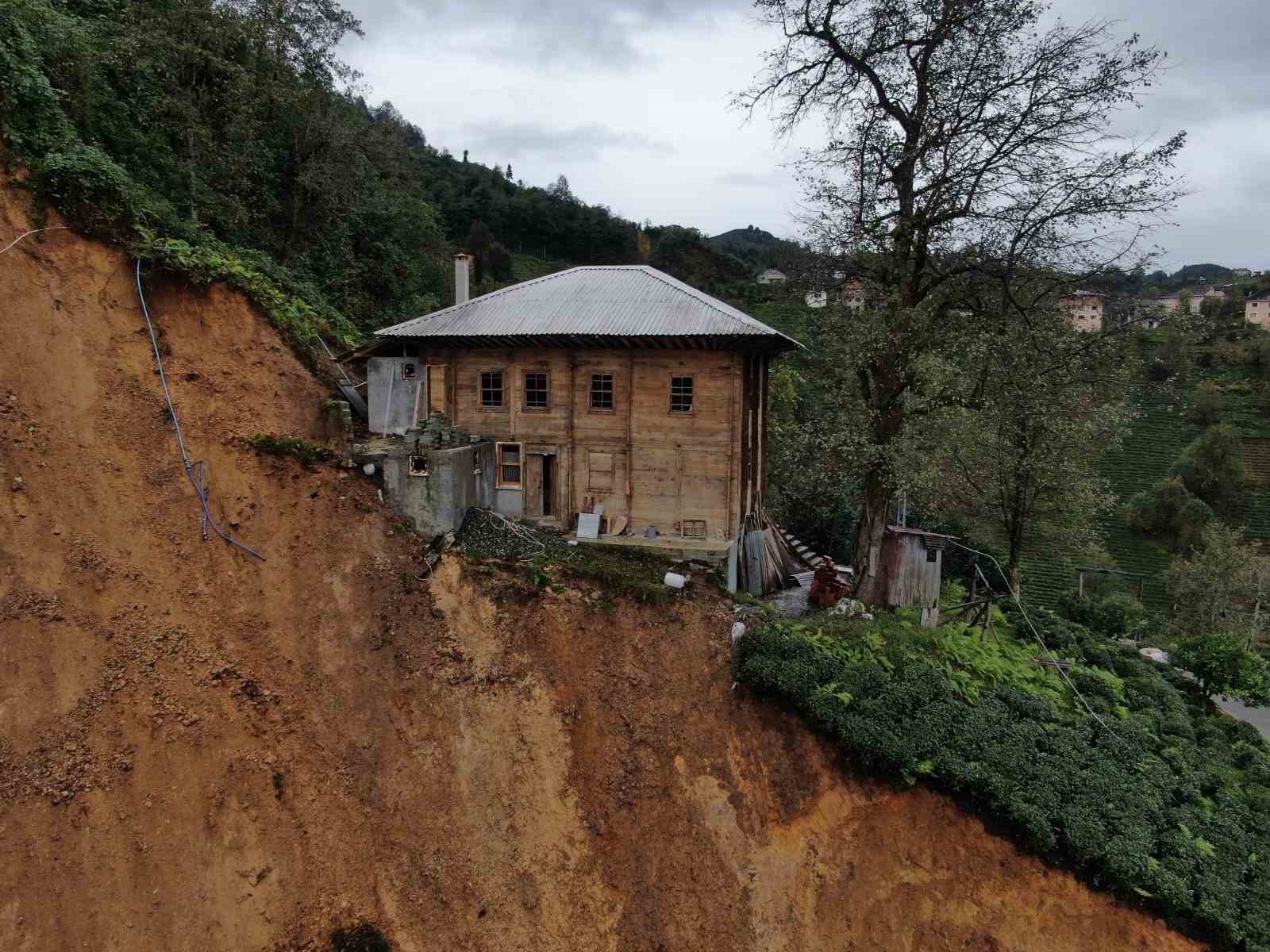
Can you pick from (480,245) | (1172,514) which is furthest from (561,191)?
(1172,514)

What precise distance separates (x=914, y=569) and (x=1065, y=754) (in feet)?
15.7

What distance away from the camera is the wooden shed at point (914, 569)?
14984 mm

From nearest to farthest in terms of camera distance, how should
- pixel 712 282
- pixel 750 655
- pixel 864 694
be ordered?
pixel 864 694 < pixel 750 655 < pixel 712 282

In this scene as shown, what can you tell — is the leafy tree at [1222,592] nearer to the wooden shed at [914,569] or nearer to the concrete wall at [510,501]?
the wooden shed at [914,569]

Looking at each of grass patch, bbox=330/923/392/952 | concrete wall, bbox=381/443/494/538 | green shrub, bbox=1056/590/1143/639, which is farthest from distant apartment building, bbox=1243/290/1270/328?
grass patch, bbox=330/923/392/952

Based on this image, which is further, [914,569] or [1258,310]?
[1258,310]

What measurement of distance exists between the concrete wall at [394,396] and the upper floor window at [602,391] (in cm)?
471

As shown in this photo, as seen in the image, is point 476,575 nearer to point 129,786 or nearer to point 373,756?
point 373,756

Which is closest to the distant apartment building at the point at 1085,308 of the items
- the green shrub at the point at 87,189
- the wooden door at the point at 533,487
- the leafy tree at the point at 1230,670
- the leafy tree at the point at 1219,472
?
the leafy tree at the point at 1230,670

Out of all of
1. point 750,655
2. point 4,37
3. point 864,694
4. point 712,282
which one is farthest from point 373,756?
point 712,282

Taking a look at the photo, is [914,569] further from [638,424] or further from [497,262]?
[497,262]

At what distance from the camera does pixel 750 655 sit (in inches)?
503

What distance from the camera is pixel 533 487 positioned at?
17016 millimetres

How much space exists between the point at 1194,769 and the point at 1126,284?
9803mm
